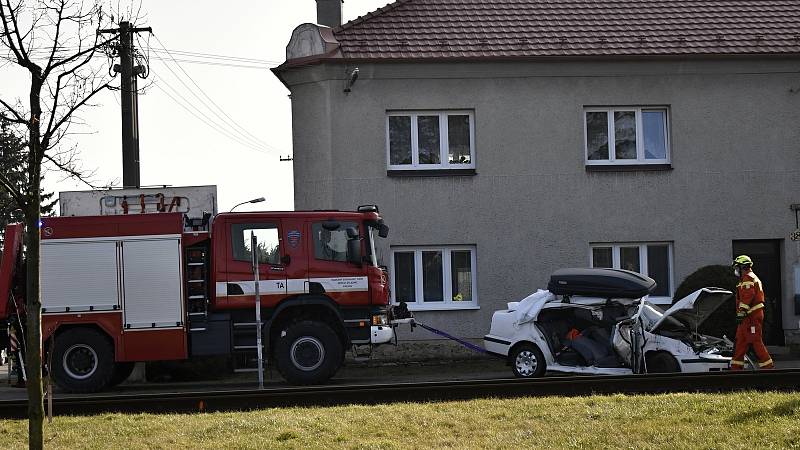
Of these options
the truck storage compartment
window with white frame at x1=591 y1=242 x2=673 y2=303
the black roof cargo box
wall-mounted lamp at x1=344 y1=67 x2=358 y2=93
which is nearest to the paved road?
the truck storage compartment

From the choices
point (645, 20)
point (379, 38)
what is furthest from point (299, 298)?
point (645, 20)

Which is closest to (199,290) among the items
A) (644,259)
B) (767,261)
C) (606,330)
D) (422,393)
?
(422,393)

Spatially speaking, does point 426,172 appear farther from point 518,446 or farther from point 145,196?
point 518,446

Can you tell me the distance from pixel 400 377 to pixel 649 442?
948 centimetres

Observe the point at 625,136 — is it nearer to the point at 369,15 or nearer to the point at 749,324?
the point at 369,15

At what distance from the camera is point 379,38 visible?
875 inches

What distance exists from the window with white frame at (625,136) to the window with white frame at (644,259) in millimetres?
1679

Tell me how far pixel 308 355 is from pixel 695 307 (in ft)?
18.9

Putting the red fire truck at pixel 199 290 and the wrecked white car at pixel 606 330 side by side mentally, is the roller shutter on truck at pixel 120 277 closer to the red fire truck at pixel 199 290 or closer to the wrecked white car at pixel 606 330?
→ the red fire truck at pixel 199 290

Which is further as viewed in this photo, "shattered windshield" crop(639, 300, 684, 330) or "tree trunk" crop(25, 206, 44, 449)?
"shattered windshield" crop(639, 300, 684, 330)

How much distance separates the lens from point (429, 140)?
21.9 meters

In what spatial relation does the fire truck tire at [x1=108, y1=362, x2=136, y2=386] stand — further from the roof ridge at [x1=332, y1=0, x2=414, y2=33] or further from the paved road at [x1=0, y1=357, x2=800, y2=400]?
the roof ridge at [x1=332, y1=0, x2=414, y2=33]

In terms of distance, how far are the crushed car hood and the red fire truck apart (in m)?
4.38

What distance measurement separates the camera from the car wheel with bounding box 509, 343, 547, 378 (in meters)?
16.4
